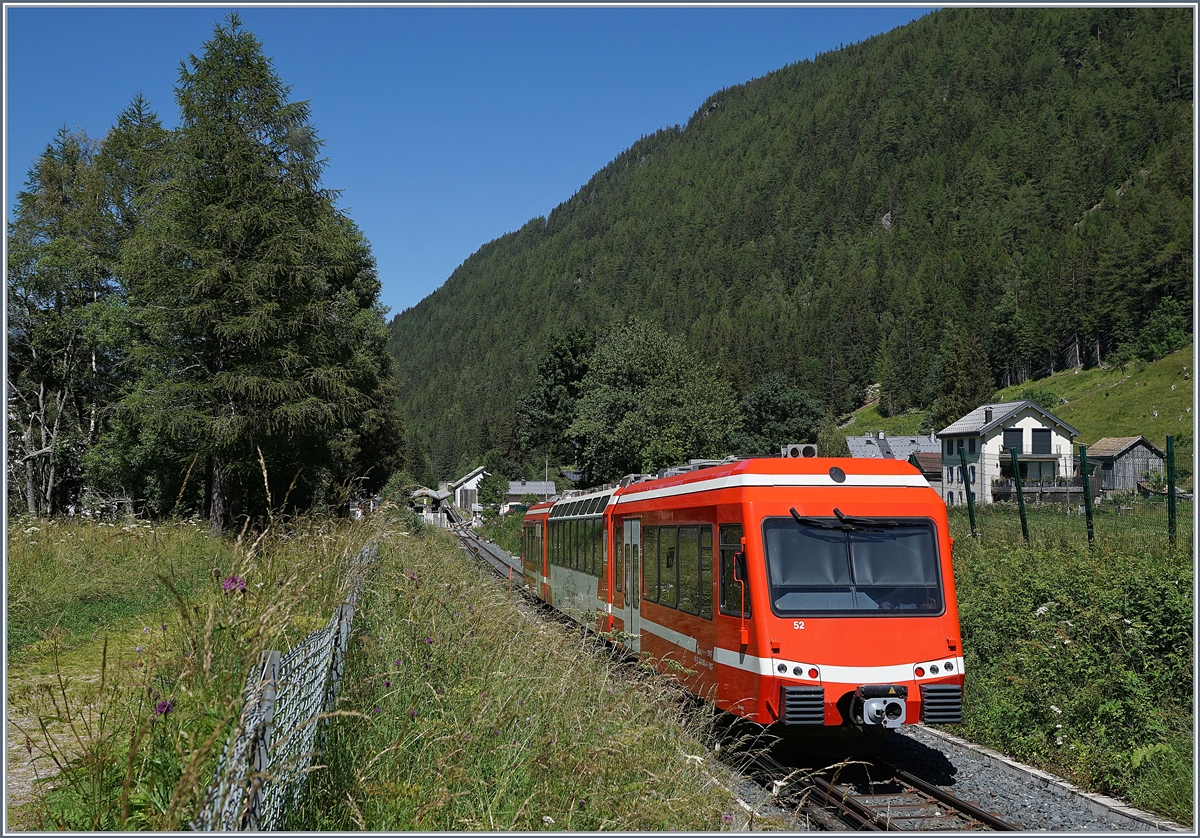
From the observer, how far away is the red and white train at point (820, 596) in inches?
314

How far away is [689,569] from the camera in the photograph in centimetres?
1005

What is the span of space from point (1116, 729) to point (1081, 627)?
1.66 meters

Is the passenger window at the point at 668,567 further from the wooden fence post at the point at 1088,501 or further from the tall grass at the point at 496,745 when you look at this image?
the wooden fence post at the point at 1088,501

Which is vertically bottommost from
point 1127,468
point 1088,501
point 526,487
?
point 1088,501

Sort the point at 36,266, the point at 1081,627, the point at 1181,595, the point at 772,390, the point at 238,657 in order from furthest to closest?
the point at 772,390
the point at 36,266
the point at 1081,627
the point at 1181,595
the point at 238,657

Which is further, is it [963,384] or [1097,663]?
[963,384]

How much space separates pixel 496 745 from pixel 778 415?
93233mm

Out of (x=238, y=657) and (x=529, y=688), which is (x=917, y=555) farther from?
(x=238, y=657)

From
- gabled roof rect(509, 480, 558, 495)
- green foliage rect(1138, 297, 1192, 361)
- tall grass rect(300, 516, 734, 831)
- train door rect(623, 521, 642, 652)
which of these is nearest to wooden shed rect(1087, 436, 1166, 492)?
train door rect(623, 521, 642, 652)

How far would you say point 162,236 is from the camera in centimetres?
2222

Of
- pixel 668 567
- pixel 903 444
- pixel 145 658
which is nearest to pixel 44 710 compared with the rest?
pixel 145 658

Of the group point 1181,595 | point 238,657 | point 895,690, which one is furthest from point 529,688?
point 1181,595

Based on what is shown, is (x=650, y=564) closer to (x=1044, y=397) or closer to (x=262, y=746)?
(x=262, y=746)

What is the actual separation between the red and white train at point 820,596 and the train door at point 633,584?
76.6 inches
